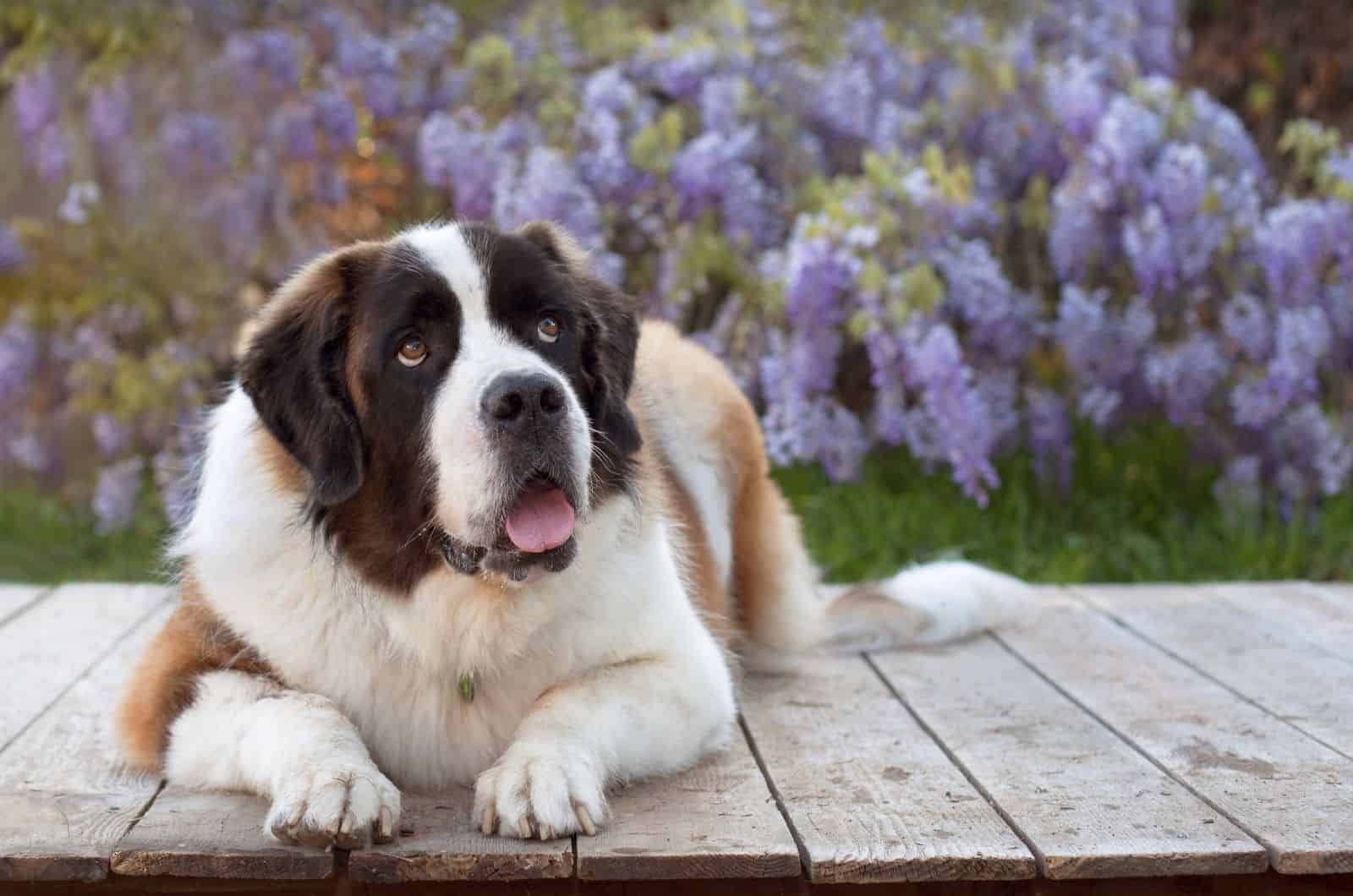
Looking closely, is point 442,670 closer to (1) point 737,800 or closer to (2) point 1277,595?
(1) point 737,800

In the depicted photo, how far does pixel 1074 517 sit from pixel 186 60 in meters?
3.43

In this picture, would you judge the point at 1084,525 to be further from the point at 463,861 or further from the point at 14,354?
the point at 14,354

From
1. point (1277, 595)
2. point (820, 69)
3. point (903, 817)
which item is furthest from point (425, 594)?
point (820, 69)

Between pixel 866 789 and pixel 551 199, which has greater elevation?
pixel 551 199

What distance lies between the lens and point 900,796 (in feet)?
7.64

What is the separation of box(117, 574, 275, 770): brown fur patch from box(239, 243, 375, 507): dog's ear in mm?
296

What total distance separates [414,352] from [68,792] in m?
0.85

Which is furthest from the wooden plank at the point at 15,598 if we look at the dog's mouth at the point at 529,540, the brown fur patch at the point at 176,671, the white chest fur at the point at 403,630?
the dog's mouth at the point at 529,540

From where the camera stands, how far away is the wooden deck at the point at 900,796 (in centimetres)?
204

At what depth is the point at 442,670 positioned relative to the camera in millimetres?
2410

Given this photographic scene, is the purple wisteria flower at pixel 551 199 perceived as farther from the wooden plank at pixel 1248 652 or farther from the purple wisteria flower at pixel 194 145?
the wooden plank at pixel 1248 652

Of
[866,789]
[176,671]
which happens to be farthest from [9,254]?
[866,789]

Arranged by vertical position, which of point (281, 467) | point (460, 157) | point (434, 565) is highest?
point (460, 157)

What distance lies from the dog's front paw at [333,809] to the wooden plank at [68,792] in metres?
0.25
